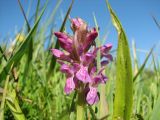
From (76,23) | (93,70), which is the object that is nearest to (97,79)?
(93,70)

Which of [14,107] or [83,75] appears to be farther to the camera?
[14,107]

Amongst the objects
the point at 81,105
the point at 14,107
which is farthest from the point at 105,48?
the point at 14,107

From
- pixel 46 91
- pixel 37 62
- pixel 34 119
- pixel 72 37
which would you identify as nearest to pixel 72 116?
pixel 72 37

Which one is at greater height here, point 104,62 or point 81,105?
point 104,62

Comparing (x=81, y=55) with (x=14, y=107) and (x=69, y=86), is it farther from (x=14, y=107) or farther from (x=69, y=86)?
(x=14, y=107)

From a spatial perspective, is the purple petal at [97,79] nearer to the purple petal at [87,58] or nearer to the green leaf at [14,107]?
the purple petal at [87,58]
